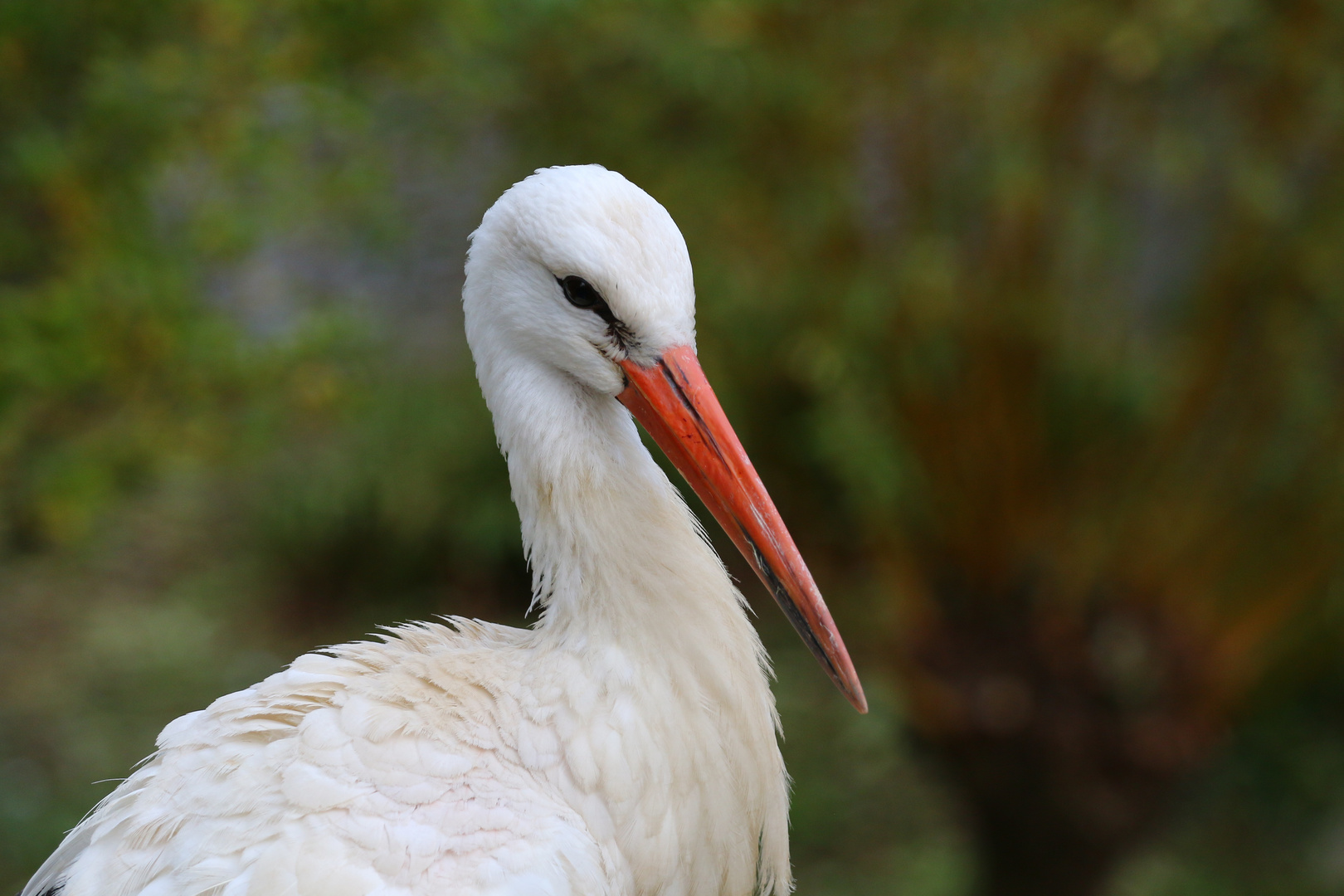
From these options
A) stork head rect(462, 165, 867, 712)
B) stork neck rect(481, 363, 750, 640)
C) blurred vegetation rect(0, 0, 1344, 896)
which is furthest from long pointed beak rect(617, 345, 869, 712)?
blurred vegetation rect(0, 0, 1344, 896)

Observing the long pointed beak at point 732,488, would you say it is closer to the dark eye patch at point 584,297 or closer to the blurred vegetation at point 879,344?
the dark eye patch at point 584,297

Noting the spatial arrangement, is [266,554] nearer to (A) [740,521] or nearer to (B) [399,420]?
(B) [399,420]

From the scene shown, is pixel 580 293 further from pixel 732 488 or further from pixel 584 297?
pixel 732 488

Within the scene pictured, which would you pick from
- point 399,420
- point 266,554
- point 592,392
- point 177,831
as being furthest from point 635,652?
point 266,554

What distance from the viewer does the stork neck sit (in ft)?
4.43

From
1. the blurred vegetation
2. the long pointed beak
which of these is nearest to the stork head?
the long pointed beak

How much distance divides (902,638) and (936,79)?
5.32ft

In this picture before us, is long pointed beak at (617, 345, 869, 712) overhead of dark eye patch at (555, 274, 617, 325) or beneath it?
beneath

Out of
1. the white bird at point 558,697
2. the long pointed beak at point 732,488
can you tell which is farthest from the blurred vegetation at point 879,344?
the long pointed beak at point 732,488

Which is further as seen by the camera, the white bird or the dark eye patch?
the dark eye patch

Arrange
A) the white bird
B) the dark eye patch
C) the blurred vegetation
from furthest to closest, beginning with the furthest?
the blurred vegetation, the dark eye patch, the white bird

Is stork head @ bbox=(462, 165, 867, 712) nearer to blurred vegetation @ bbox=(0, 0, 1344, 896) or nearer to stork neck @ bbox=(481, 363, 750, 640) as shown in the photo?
stork neck @ bbox=(481, 363, 750, 640)

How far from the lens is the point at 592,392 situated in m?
1.38

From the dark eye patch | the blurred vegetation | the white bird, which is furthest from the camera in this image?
the blurred vegetation
